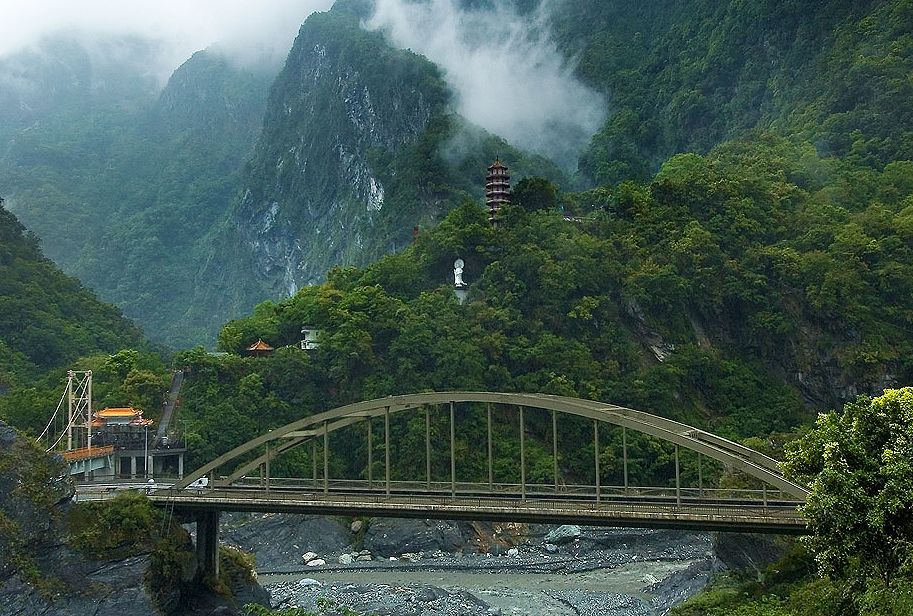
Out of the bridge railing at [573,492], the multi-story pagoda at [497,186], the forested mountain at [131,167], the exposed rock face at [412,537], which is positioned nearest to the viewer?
the bridge railing at [573,492]

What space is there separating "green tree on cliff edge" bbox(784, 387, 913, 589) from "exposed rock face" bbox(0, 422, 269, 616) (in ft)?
64.4

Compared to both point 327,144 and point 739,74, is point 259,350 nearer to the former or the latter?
point 739,74

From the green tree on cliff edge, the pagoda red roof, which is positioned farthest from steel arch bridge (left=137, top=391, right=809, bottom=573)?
the pagoda red roof

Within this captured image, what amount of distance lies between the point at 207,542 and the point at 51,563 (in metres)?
5.33

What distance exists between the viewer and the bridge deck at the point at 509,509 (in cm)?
2516

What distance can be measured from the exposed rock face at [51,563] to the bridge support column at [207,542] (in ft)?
4.36

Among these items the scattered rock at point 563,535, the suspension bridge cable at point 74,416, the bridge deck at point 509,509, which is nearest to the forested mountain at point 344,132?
the scattered rock at point 563,535

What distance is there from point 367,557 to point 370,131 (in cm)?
5830

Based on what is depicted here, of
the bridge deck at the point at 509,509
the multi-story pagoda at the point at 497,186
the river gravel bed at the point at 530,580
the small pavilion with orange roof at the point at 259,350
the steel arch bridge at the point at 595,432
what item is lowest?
the river gravel bed at the point at 530,580

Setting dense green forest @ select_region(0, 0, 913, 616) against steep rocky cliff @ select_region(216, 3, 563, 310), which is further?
steep rocky cliff @ select_region(216, 3, 563, 310)

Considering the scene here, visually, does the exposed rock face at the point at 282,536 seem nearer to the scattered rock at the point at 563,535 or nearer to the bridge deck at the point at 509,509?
the scattered rock at the point at 563,535

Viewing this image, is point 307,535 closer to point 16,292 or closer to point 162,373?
point 162,373

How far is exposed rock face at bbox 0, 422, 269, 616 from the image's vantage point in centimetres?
2784

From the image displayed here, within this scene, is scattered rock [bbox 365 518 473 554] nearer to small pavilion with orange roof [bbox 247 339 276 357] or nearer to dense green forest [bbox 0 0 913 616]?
dense green forest [bbox 0 0 913 616]
